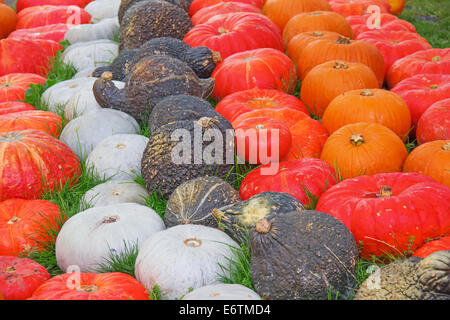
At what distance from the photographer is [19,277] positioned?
9.27ft

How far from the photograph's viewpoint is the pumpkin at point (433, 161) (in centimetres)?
375

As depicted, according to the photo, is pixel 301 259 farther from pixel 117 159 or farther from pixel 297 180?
pixel 117 159

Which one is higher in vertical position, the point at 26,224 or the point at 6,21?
the point at 6,21

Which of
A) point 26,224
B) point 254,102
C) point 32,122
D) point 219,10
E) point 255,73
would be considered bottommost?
point 26,224

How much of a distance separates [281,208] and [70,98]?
278 centimetres

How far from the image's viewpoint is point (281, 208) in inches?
126

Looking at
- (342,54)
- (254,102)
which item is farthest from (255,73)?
(342,54)

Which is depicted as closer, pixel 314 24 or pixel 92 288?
pixel 92 288

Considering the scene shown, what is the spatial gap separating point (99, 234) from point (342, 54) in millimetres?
3361

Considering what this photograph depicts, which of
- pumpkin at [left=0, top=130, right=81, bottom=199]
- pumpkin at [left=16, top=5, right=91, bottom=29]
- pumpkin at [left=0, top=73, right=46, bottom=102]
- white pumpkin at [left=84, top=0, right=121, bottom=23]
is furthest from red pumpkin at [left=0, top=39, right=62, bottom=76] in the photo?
pumpkin at [left=0, top=130, right=81, bottom=199]

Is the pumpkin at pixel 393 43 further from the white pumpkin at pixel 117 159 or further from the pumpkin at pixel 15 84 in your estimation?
the pumpkin at pixel 15 84

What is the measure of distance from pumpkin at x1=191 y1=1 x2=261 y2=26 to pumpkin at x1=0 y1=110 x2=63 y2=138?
245 centimetres

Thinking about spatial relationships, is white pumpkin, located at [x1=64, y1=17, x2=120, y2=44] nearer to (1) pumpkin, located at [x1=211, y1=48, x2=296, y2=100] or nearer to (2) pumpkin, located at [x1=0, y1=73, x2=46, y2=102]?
(2) pumpkin, located at [x1=0, y1=73, x2=46, y2=102]
